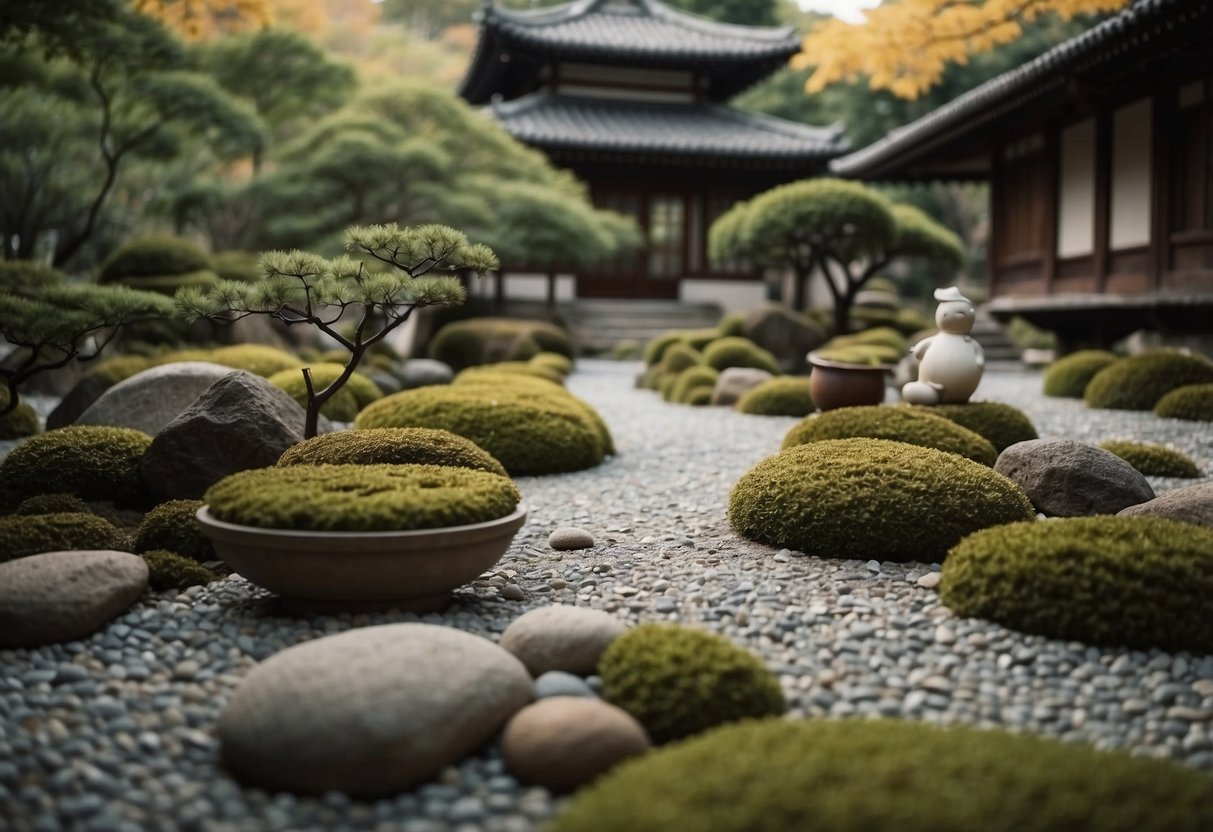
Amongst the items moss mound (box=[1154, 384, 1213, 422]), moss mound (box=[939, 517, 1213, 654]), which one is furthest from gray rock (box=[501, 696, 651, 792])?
moss mound (box=[1154, 384, 1213, 422])

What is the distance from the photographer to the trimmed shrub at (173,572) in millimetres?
4387

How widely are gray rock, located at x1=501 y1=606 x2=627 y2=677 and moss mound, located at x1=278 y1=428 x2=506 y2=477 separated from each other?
1.47 metres

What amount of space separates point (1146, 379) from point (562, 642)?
8.81m

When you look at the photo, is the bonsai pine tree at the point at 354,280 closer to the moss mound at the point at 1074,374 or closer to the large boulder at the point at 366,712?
the large boulder at the point at 366,712

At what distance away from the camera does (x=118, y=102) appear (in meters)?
14.9

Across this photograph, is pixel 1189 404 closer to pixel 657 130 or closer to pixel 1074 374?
pixel 1074 374

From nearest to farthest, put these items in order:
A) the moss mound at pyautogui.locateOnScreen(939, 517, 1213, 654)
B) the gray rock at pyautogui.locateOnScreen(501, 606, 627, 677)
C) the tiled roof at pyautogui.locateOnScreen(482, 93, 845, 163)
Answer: the gray rock at pyautogui.locateOnScreen(501, 606, 627, 677), the moss mound at pyautogui.locateOnScreen(939, 517, 1213, 654), the tiled roof at pyautogui.locateOnScreen(482, 93, 845, 163)

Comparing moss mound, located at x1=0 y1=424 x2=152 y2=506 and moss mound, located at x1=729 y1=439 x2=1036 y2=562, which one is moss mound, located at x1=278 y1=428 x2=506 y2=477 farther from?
moss mound, located at x1=729 y1=439 x2=1036 y2=562

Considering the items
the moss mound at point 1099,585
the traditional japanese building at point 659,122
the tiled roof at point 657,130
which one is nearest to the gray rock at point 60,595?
the moss mound at point 1099,585

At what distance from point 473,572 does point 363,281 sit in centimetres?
211

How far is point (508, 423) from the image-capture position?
24.7ft

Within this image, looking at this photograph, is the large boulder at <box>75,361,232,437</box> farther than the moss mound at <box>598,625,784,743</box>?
Yes

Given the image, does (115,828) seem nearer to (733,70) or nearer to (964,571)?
(964,571)

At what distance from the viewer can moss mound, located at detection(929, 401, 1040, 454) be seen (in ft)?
22.9
